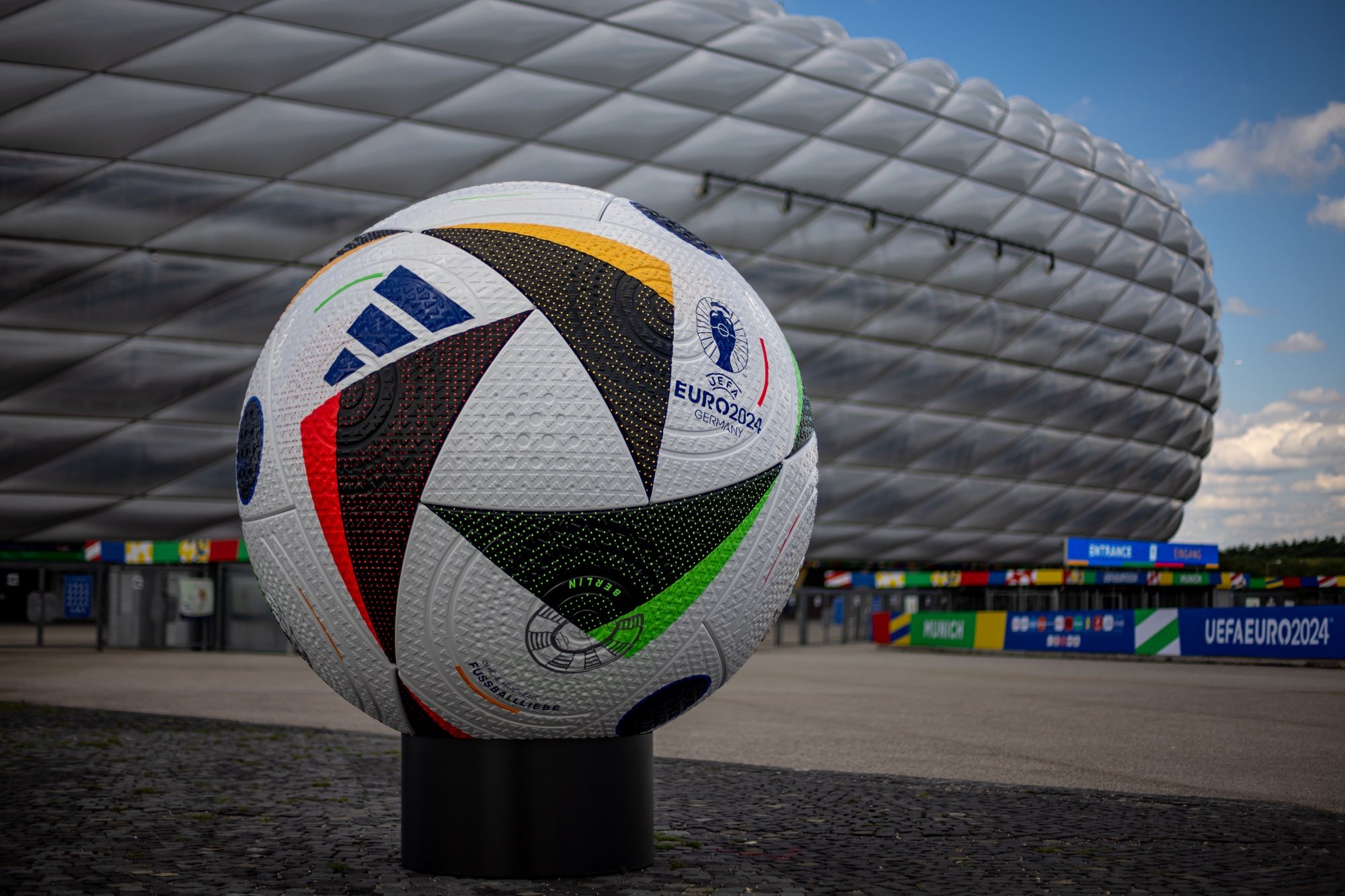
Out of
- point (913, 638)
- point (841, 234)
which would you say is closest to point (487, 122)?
point (841, 234)

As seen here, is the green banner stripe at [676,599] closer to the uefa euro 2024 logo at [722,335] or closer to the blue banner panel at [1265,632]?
the uefa euro 2024 logo at [722,335]

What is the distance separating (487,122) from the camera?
86.6 ft

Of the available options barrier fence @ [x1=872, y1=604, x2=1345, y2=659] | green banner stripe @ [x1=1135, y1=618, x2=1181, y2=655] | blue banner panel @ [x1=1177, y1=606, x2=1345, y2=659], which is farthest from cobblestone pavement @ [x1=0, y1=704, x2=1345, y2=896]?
green banner stripe @ [x1=1135, y1=618, x2=1181, y2=655]

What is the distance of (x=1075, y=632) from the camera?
20344 millimetres

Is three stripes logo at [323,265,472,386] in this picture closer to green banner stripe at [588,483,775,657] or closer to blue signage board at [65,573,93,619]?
green banner stripe at [588,483,775,657]

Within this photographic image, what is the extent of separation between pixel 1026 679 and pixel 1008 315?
21.2m

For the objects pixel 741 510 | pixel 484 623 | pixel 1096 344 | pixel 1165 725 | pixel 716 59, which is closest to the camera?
pixel 484 623

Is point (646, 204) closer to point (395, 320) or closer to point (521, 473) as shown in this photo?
point (395, 320)

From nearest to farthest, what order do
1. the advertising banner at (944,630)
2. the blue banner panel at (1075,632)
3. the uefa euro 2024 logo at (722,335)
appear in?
1. the uefa euro 2024 logo at (722,335)
2. the blue banner panel at (1075,632)
3. the advertising banner at (944,630)

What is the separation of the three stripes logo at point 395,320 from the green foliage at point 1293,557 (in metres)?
55.4

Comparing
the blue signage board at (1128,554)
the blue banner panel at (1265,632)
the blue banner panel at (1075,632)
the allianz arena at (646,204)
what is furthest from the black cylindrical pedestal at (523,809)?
the blue signage board at (1128,554)

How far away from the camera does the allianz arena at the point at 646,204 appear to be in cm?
2359

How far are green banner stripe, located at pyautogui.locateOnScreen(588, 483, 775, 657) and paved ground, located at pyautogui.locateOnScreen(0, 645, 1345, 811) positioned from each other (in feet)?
11.2

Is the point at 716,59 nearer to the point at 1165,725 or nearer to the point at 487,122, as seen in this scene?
the point at 487,122
